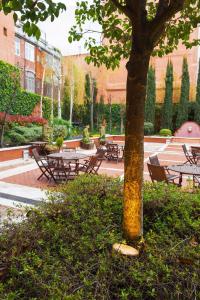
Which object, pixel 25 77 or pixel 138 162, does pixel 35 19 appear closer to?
pixel 138 162

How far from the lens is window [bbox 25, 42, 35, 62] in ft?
92.7

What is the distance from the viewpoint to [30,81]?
28938 millimetres

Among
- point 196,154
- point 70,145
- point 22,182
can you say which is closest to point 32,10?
point 22,182

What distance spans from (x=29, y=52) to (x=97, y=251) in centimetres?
2978

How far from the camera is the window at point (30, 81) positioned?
28289 mm

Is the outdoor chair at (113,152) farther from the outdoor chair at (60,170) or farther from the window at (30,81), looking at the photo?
the window at (30,81)

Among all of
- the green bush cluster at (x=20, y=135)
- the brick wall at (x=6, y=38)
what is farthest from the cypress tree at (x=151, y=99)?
the green bush cluster at (x=20, y=135)

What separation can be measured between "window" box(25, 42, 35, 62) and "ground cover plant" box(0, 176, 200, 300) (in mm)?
28126

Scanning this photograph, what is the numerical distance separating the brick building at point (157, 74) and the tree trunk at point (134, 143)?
1030 inches

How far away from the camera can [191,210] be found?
2.98m

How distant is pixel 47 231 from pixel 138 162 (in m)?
1.10

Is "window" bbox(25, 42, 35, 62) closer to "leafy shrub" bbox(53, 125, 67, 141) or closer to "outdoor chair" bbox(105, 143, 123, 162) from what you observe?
"leafy shrub" bbox(53, 125, 67, 141)

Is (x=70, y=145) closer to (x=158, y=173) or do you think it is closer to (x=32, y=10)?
(x=158, y=173)

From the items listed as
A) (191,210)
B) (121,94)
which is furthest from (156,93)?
(191,210)
